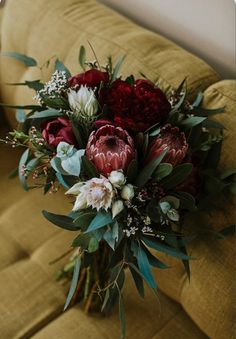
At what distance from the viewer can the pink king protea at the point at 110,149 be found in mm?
641

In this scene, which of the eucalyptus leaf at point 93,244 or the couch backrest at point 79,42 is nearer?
the eucalyptus leaf at point 93,244

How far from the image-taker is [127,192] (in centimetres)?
64

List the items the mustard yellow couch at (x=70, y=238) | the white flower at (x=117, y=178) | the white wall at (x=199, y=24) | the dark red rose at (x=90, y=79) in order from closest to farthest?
the white flower at (x=117, y=178) → the dark red rose at (x=90, y=79) → the mustard yellow couch at (x=70, y=238) → the white wall at (x=199, y=24)

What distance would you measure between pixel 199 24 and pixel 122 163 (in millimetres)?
563

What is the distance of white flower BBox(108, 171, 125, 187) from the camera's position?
629mm

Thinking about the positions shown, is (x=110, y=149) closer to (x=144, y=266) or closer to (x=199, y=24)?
(x=144, y=266)

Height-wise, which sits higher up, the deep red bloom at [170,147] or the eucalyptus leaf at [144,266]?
the deep red bloom at [170,147]

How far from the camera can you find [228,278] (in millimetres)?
837

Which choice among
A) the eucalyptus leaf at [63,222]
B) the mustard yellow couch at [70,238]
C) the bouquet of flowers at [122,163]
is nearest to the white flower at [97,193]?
the bouquet of flowers at [122,163]

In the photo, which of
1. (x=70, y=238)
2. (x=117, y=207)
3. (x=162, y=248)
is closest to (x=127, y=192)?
(x=117, y=207)

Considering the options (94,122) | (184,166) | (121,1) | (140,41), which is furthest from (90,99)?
(121,1)

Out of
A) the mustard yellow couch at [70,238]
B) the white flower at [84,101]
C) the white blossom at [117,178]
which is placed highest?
the white flower at [84,101]

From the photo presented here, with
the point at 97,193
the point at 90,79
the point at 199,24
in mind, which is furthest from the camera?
the point at 199,24

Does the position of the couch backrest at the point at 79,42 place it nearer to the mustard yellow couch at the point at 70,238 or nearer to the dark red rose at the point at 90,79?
the mustard yellow couch at the point at 70,238
